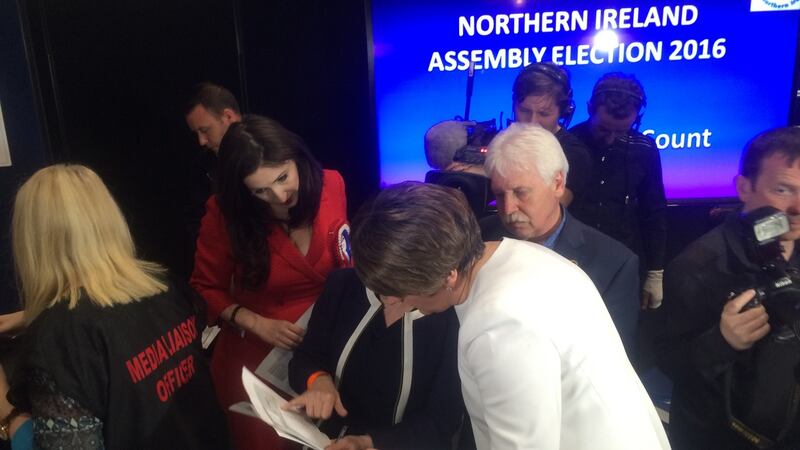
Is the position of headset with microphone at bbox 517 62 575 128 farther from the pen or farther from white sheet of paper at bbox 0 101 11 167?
white sheet of paper at bbox 0 101 11 167

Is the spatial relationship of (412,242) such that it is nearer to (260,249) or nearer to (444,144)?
(260,249)

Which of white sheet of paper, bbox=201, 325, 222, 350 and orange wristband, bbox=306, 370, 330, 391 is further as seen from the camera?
white sheet of paper, bbox=201, 325, 222, 350

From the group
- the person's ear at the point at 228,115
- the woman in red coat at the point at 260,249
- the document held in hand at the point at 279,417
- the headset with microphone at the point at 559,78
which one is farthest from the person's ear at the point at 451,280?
the person's ear at the point at 228,115

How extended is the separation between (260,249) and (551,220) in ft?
2.94

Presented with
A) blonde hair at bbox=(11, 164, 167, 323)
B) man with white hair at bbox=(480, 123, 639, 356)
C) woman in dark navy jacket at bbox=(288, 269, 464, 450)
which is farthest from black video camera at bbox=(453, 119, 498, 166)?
blonde hair at bbox=(11, 164, 167, 323)

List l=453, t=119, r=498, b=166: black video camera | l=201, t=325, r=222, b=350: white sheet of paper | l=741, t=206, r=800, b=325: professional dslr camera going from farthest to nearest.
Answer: l=201, t=325, r=222, b=350: white sheet of paper → l=453, t=119, r=498, b=166: black video camera → l=741, t=206, r=800, b=325: professional dslr camera

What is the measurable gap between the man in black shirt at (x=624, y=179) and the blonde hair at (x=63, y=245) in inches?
69.9

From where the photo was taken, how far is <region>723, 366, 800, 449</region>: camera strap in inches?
56.0

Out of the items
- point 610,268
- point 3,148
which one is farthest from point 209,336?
point 610,268

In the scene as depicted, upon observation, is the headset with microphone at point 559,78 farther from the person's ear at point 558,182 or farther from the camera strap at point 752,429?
the camera strap at point 752,429

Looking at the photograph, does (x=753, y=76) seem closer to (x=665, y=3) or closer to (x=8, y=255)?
(x=665, y=3)

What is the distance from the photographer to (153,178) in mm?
3320

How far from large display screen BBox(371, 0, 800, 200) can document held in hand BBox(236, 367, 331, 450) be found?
2052mm

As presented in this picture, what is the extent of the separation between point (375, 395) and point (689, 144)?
2.41 m
